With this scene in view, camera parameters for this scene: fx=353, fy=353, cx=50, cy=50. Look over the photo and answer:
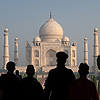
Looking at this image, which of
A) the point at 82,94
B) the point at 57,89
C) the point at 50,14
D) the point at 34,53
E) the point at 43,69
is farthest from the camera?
the point at 50,14

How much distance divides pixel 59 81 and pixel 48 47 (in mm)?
47064

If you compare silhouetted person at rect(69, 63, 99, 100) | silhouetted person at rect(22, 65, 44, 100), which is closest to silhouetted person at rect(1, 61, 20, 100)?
silhouetted person at rect(22, 65, 44, 100)

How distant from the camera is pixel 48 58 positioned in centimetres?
5378

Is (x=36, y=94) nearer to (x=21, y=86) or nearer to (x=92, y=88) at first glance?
(x=21, y=86)

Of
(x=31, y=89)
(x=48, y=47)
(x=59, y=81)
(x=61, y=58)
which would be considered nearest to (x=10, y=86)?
(x=31, y=89)

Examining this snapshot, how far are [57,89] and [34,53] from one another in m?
47.1

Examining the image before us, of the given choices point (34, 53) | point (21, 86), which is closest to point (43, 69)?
point (34, 53)

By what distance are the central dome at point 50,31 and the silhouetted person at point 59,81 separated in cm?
4836

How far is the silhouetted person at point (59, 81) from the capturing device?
5.46 m

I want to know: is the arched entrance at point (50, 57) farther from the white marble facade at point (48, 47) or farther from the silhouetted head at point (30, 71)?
the silhouetted head at point (30, 71)

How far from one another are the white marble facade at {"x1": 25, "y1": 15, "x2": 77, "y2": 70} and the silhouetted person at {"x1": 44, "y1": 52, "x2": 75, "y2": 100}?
148 feet

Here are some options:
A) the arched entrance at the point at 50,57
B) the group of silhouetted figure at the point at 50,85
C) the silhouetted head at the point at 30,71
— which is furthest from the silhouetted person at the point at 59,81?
the arched entrance at the point at 50,57

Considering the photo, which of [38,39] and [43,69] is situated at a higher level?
[38,39]

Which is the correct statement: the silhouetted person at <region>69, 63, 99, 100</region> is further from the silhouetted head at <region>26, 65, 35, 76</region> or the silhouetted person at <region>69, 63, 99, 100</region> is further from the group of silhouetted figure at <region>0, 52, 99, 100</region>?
the silhouetted head at <region>26, 65, 35, 76</region>
